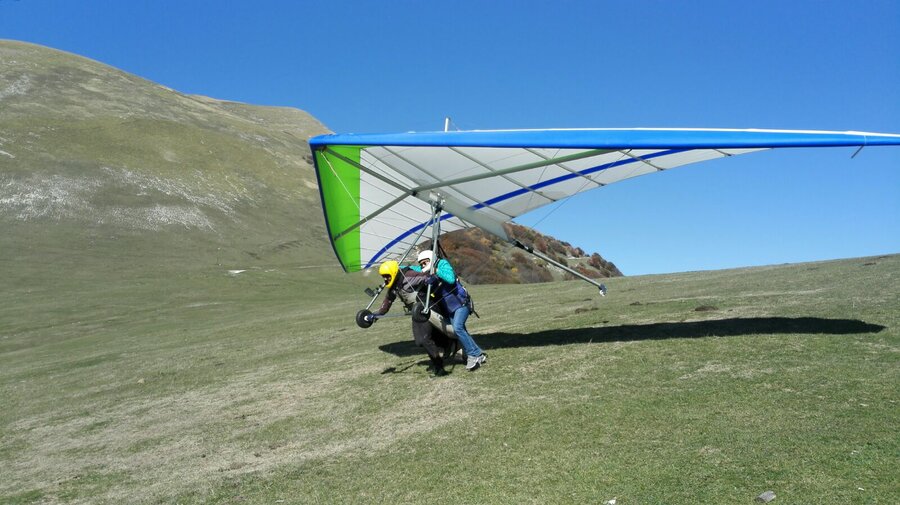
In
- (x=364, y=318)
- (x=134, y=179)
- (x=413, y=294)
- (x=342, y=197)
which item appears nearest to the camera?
(x=413, y=294)

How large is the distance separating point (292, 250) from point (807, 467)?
158 ft

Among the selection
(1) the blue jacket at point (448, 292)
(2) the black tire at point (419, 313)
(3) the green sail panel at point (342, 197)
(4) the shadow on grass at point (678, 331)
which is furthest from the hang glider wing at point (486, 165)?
(2) the black tire at point (419, 313)

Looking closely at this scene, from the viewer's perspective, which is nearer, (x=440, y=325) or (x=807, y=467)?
(x=807, y=467)

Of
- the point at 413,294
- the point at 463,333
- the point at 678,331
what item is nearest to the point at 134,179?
the point at 413,294

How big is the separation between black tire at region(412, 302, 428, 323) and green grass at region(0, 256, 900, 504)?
2.73ft

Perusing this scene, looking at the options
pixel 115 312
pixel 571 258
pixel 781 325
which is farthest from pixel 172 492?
pixel 571 258

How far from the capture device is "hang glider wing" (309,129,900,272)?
786 centimetres

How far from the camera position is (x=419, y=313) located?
9.23m

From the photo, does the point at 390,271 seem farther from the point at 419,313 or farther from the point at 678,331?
the point at 678,331

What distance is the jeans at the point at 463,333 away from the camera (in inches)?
360

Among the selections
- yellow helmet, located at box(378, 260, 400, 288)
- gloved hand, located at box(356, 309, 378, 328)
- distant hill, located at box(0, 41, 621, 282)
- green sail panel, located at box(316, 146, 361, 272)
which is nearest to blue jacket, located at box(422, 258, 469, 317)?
yellow helmet, located at box(378, 260, 400, 288)

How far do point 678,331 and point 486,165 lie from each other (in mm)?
3599

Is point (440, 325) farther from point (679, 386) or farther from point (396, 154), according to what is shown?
point (679, 386)

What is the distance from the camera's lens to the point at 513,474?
544 centimetres
